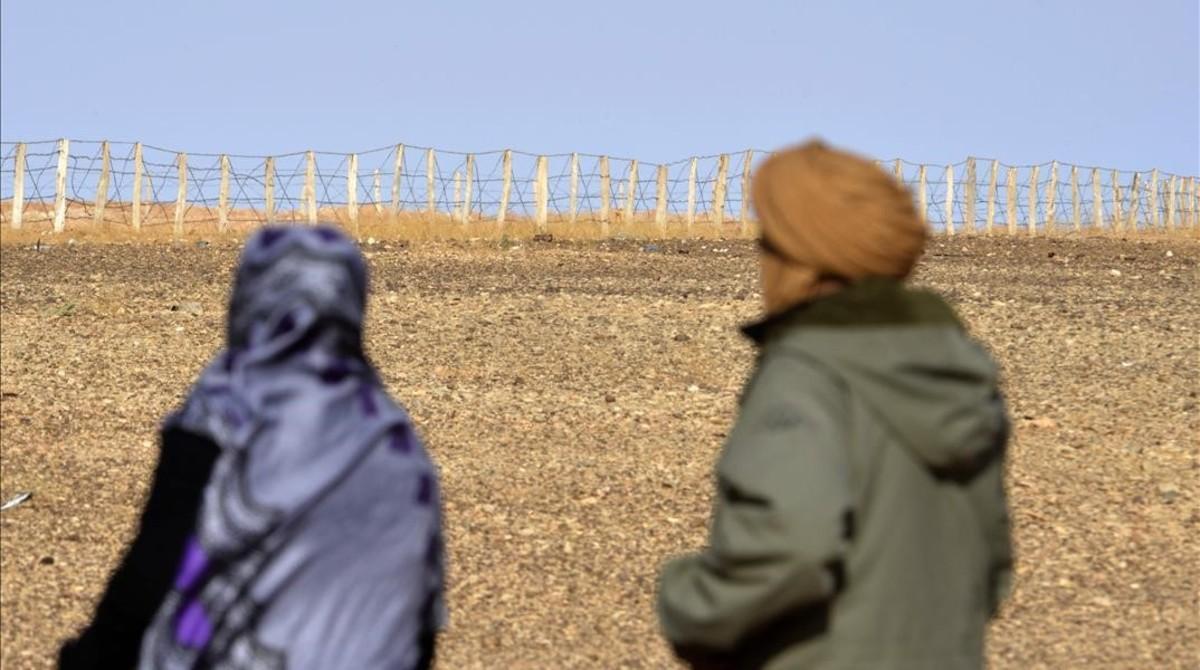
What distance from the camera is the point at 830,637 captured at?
2.47 metres

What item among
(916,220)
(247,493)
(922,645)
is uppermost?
(916,220)

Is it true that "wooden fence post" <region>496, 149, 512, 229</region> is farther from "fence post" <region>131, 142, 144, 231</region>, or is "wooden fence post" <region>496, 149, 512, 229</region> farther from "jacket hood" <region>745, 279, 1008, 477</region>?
"jacket hood" <region>745, 279, 1008, 477</region>

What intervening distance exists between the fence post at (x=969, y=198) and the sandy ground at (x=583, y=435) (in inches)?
824

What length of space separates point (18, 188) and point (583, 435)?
74.1ft

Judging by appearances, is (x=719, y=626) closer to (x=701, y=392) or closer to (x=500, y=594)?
(x=500, y=594)

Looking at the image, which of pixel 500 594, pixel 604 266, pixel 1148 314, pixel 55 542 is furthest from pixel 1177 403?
pixel 604 266

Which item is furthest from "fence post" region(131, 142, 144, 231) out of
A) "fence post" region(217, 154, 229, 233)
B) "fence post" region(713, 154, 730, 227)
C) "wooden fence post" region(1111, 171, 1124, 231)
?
"wooden fence post" region(1111, 171, 1124, 231)

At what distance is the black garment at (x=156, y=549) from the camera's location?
2.69m

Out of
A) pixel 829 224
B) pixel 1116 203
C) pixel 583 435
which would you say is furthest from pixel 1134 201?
pixel 829 224

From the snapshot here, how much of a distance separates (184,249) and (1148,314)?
10.1 meters

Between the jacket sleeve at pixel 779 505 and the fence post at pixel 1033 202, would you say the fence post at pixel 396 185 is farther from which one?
the jacket sleeve at pixel 779 505

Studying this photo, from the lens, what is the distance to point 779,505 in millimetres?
2357

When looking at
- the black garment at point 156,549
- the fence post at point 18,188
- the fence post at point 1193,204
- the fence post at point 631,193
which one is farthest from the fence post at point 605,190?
the black garment at point 156,549

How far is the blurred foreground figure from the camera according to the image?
104 inches
